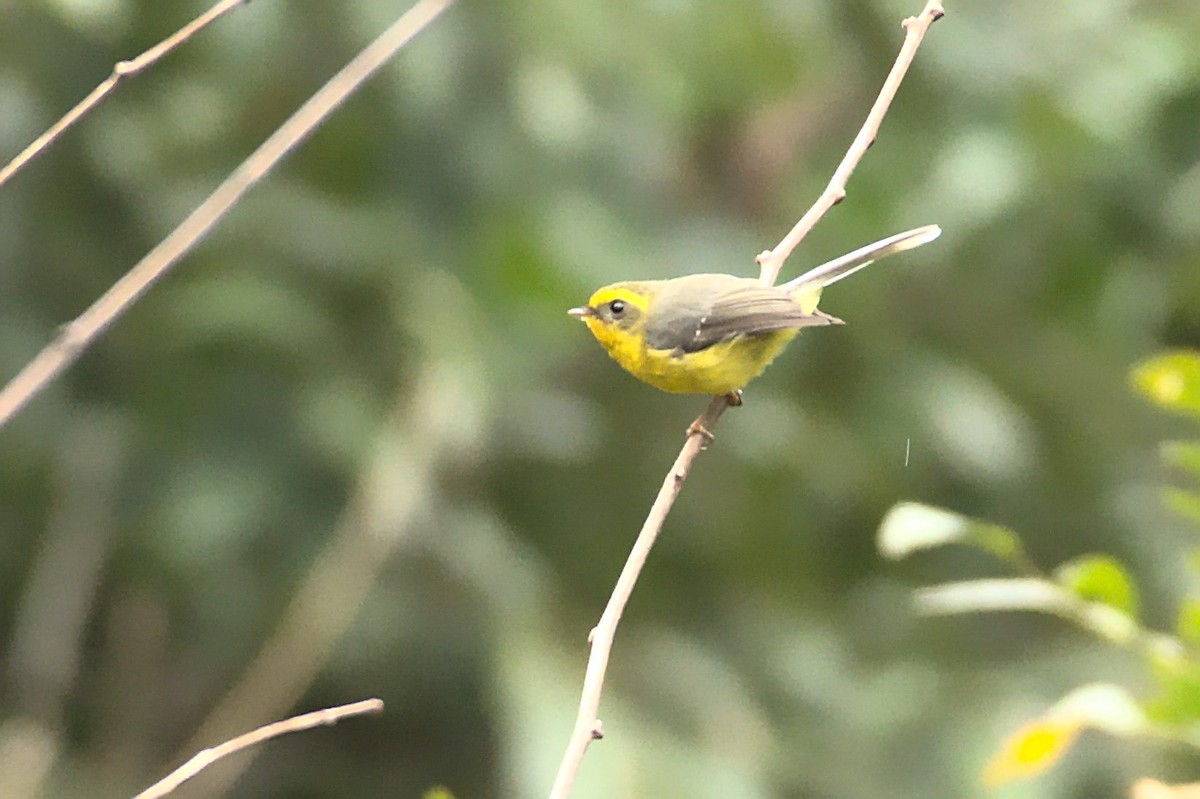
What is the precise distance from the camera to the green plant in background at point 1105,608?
139cm

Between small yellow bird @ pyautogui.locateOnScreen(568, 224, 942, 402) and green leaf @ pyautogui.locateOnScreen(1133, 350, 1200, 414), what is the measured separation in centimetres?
67

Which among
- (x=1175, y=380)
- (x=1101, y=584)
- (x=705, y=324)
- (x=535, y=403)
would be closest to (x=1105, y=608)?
(x=1101, y=584)

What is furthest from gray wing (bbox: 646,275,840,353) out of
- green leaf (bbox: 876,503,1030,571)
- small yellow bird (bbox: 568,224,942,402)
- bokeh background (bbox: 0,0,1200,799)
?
green leaf (bbox: 876,503,1030,571)

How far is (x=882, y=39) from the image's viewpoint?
301cm

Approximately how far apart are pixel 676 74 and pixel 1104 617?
1622 mm

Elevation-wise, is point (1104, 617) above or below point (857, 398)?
below

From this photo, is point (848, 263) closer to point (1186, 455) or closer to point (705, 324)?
point (705, 324)

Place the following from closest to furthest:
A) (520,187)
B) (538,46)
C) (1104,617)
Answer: (1104,617) → (538,46) → (520,187)

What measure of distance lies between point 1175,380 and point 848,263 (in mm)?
800

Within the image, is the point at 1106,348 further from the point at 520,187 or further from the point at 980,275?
the point at 520,187

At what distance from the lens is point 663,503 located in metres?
1.33

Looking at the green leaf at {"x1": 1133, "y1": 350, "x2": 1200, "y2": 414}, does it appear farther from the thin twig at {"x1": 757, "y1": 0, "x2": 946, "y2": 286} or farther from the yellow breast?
the yellow breast

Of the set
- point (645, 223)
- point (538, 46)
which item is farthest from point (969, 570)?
point (538, 46)

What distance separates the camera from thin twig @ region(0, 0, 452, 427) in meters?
0.71
